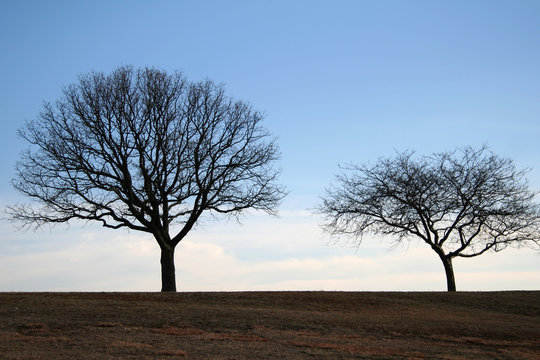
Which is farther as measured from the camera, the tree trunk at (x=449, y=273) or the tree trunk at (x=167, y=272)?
the tree trunk at (x=449, y=273)

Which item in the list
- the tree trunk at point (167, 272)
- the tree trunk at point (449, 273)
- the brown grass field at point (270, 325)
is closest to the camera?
the brown grass field at point (270, 325)

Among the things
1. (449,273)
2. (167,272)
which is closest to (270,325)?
(167,272)

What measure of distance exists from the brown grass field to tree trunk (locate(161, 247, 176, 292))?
160 inches

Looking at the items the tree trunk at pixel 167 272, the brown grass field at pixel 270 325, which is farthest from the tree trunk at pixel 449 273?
the tree trunk at pixel 167 272

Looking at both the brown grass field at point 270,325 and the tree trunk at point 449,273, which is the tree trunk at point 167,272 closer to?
the brown grass field at point 270,325

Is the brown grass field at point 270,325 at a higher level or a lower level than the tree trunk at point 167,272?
lower

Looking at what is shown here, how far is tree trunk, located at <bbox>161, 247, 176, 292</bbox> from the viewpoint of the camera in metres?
32.9

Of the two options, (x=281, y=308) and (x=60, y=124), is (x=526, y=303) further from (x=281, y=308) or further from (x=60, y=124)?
(x=60, y=124)

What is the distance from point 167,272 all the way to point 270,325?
42.1 ft

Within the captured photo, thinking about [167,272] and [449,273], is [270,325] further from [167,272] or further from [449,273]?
[449,273]

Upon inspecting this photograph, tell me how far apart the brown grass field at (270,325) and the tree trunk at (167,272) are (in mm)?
4064

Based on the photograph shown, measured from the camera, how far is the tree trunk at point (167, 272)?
108 feet

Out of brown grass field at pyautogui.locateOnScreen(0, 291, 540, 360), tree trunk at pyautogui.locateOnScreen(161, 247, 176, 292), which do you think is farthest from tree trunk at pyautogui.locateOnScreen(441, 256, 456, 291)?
tree trunk at pyautogui.locateOnScreen(161, 247, 176, 292)

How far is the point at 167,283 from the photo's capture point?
108 feet
